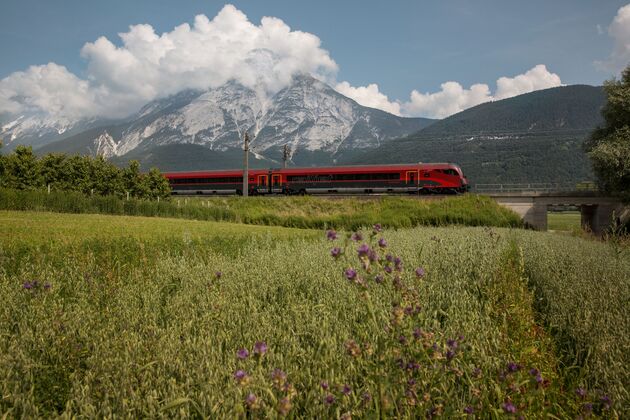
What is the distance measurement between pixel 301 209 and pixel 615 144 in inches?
855

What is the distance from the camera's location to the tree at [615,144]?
88.1 ft

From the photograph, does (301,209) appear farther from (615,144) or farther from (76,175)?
(76,175)

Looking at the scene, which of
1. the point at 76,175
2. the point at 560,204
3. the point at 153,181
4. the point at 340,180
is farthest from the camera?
the point at 153,181

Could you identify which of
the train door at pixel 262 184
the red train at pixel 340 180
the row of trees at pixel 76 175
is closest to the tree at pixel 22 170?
the row of trees at pixel 76 175

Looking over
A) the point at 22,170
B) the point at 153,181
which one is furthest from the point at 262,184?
the point at 22,170

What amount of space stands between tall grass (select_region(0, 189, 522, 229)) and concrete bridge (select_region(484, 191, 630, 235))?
11.1 meters

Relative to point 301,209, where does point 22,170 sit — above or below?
above

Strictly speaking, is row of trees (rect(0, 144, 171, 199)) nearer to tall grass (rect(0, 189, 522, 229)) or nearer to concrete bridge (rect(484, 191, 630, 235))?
tall grass (rect(0, 189, 522, 229))

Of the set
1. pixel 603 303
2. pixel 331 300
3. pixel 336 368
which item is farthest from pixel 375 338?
pixel 603 303

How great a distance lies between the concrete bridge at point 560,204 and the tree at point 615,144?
5383mm

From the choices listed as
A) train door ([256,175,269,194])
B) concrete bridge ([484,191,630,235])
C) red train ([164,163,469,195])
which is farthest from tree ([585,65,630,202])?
train door ([256,175,269,194])

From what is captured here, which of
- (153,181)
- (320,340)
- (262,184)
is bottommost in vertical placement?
(320,340)

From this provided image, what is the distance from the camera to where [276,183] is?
37750 millimetres

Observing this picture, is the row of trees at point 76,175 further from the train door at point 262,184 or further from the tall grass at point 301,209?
the tall grass at point 301,209
